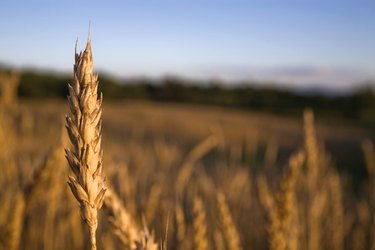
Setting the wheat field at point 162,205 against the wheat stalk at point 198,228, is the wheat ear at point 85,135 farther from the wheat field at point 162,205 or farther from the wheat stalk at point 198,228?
the wheat stalk at point 198,228

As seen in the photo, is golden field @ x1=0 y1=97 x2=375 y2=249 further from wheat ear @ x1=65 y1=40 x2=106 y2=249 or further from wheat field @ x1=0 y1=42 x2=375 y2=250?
wheat ear @ x1=65 y1=40 x2=106 y2=249

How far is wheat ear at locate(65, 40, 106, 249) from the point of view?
578 millimetres

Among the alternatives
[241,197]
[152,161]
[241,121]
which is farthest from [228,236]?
[241,121]

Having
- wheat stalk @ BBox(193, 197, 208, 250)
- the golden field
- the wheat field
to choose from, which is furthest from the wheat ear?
wheat stalk @ BBox(193, 197, 208, 250)

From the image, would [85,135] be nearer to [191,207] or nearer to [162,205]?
[191,207]

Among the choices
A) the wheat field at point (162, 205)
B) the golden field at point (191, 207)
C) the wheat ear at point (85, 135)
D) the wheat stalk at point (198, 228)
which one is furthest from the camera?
the golden field at point (191, 207)

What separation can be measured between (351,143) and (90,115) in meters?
12.0

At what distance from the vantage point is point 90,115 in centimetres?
58

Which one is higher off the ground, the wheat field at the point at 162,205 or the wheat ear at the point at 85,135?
the wheat ear at the point at 85,135

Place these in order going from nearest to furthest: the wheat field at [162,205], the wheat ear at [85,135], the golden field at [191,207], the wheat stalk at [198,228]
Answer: the wheat ear at [85,135], the wheat field at [162,205], the wheat stalk at [198,228], the golden field at [191,207]

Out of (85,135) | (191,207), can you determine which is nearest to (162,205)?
(191,207)

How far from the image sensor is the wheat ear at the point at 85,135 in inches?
22.7

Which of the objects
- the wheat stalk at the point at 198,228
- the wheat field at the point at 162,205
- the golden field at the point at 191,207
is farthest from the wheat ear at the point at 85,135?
the wheat stalk at the point at 198,228

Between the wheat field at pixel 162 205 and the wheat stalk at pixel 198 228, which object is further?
the wheat stalk at pixel 198 228
